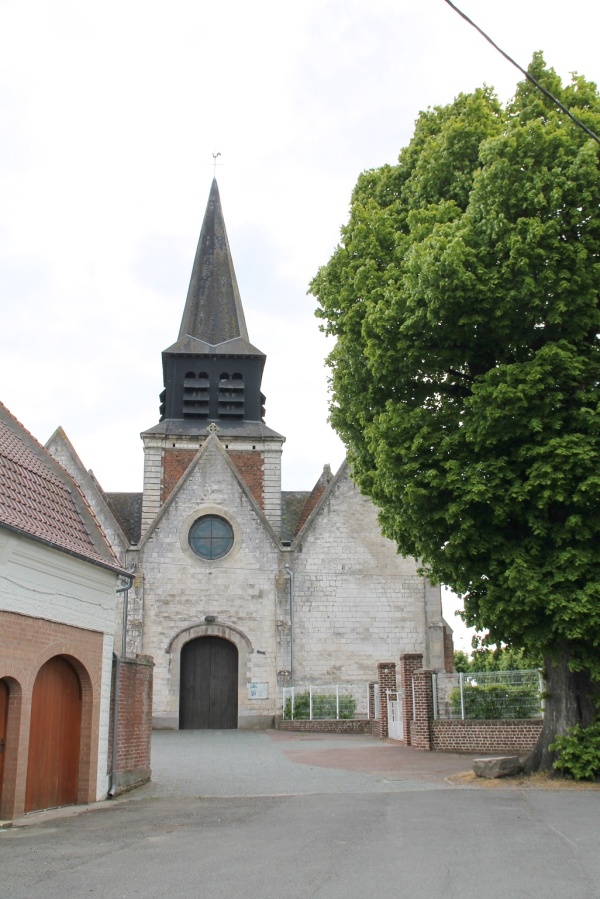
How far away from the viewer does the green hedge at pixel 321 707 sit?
25.0m

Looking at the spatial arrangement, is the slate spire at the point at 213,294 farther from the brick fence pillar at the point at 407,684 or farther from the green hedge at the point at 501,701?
the green hedge at the point at 501,701

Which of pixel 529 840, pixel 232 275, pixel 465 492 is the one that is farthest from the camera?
pixel 232 275

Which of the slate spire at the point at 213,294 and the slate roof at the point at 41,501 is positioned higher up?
the slate spire at the point at 213,294

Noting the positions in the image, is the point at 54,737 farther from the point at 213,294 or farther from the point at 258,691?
the point at 213,294

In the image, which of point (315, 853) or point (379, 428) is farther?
point (379, 428)

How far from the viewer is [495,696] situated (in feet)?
57.3

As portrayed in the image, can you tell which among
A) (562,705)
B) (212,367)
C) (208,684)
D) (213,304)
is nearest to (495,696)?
(562,705)

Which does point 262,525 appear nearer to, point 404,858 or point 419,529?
point 419,529

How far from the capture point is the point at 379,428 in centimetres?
1332

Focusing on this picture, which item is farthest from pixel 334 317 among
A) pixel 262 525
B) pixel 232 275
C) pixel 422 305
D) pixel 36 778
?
pixel 232 275

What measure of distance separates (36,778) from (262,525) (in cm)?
1850

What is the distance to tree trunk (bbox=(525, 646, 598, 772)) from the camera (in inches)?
499

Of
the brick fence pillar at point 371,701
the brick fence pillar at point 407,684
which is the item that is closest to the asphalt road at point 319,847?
the brick fence pillar at point 407,684

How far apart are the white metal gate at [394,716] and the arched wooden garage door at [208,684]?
7.42 meters
